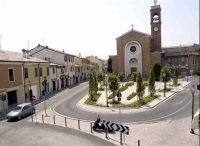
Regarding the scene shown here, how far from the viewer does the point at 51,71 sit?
1423 inches

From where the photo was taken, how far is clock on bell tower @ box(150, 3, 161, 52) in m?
53.3

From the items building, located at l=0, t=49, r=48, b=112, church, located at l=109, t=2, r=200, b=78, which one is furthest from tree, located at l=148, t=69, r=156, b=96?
church, located at l=109, t=2, r=200, b=78

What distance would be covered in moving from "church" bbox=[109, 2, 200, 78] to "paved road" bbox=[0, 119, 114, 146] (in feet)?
138

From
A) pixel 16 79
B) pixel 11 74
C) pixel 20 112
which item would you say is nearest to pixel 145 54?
pixel 16 79

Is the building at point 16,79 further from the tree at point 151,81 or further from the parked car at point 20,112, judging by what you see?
the tree at point 151,81

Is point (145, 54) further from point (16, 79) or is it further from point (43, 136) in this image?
point (43, 136)

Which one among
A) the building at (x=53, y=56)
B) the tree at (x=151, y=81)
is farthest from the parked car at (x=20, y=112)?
the building at (x=53, y=56)

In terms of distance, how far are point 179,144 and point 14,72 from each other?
21606 mm

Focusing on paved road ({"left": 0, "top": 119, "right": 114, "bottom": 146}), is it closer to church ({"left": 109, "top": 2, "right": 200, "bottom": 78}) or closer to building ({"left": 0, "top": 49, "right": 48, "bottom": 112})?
building ({"left": 0, "top": 49, "right": 48, "bottom": 112})

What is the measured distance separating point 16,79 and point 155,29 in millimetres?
43688

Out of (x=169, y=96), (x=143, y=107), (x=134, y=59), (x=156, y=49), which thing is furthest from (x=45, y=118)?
(x=156, y=49)

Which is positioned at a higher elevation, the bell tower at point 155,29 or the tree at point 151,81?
the bell tower at point 155,29

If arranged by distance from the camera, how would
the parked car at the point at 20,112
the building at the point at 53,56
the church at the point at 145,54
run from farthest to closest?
the church at the point at 145,54 → the building at the point at 53,56 → the parked car at the point at 20,112

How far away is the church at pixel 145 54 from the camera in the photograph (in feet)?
172
